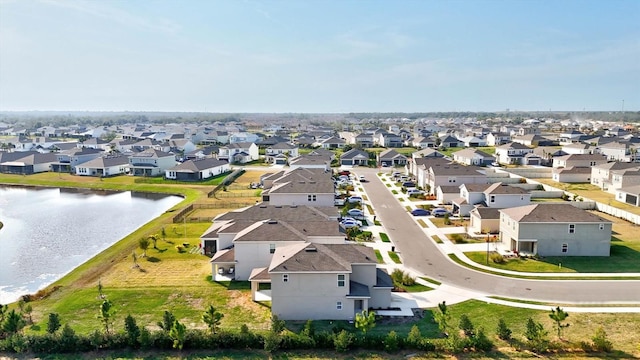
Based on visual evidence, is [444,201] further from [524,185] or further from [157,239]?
[157,239]

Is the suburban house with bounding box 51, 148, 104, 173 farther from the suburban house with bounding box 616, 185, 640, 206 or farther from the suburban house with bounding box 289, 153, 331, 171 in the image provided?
the suburban house with bounding box 616, 185, 640, 206

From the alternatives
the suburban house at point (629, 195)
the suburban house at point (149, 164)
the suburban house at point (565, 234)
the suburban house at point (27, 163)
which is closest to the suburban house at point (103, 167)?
the suburban house at point (149, 164)

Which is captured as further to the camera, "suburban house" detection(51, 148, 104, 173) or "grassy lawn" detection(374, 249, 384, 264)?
"suburban house" detection(51, 148, 104, 173)

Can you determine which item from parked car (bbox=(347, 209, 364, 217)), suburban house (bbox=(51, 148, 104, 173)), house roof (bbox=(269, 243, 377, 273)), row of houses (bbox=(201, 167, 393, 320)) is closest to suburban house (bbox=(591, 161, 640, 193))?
parked car (bbox=(347, 209, 364, 217))

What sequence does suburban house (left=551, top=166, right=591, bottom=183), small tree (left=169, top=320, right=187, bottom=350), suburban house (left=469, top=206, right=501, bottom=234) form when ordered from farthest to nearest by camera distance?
suburban house (left=551, top=166, right=591, bottom=183)
suburban house (left=469, top=206, right=501, bottom=234)
small tree (left=169, top=320, right=187, bottom=350)

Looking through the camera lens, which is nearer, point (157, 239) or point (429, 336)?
point (429, 336)

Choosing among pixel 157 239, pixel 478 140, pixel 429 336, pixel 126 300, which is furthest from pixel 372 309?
pixel 478 140

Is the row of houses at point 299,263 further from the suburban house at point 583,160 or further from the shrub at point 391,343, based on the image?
the suburban house at point 583,160
